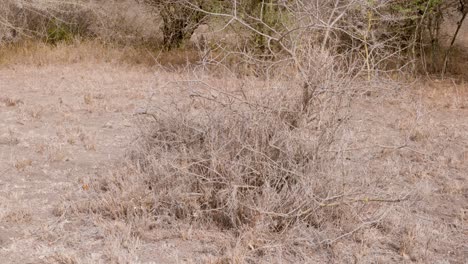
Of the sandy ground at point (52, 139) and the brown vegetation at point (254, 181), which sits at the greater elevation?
the brown vegetation at point (254, 181)

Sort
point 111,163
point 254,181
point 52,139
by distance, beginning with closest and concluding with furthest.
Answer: point 254,181 → point 111,163 → point 52,139

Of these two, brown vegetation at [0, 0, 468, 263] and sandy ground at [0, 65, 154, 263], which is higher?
brown vegetation at [0, 0, 468, 263]

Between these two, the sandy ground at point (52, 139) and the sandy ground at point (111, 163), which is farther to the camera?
the sandy ground at point (52, 139)

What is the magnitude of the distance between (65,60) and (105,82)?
2.06 m

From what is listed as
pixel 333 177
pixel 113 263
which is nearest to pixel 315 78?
pixel 333 177

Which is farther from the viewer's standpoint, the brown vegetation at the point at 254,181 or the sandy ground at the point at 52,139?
the sandy ground at the point at 52,139

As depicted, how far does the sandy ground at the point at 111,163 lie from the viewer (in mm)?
3525

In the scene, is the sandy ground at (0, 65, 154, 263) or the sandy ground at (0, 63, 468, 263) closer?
the sandy ground at (0, 63, 468, 263)

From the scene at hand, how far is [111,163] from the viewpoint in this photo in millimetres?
5164

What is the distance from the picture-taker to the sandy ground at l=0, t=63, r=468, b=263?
3525 mm

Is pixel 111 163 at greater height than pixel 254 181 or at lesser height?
lesser

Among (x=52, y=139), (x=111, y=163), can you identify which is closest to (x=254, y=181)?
(x=111, y=163)

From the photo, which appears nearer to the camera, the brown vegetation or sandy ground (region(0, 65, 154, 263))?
the brown vegetation

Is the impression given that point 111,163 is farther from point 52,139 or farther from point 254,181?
point 254,181
